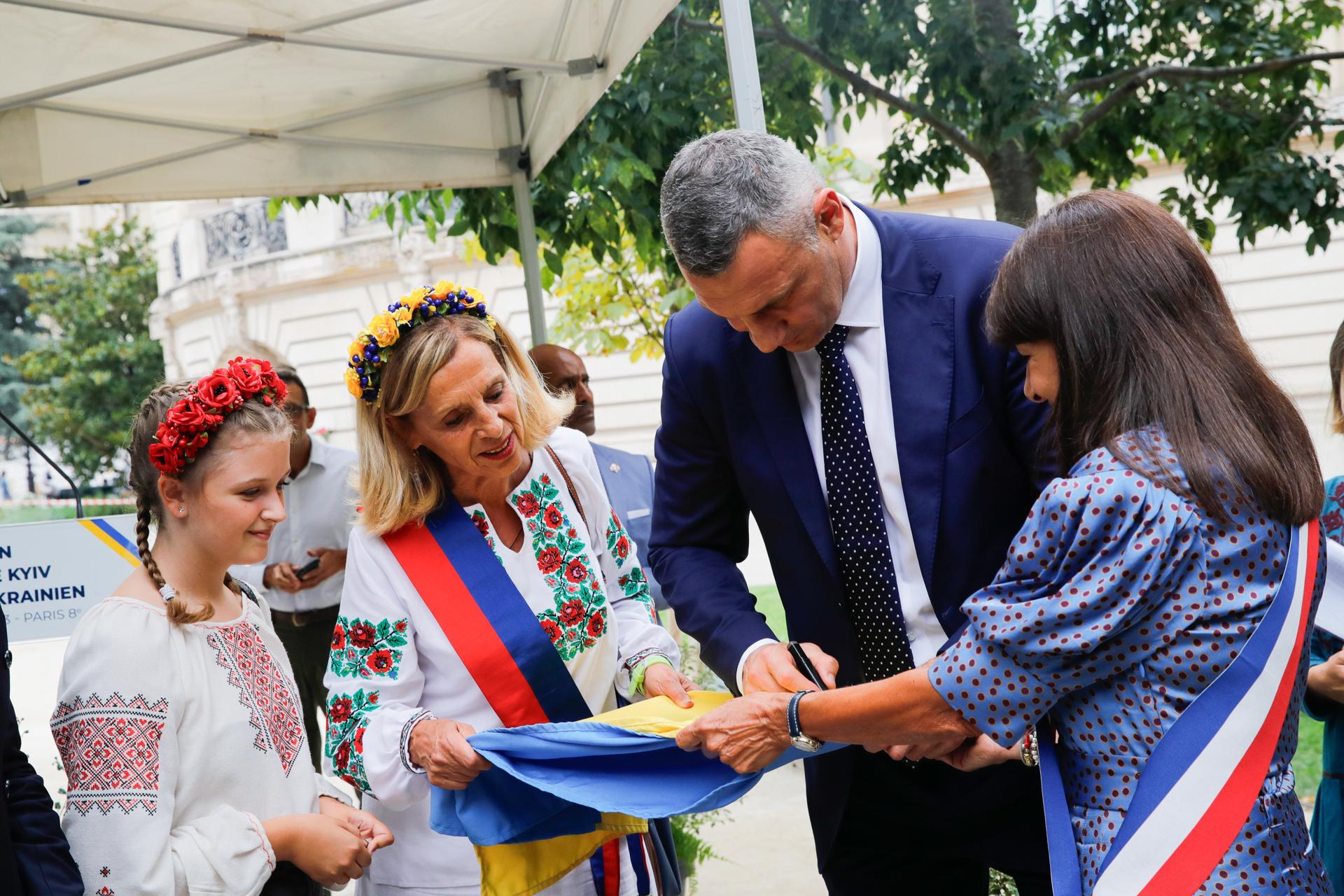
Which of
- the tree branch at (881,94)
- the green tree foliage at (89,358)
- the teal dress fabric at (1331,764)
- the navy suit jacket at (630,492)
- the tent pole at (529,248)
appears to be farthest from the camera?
the green tree foliage at (89,358)

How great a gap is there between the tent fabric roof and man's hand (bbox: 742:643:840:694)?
7.23 ft

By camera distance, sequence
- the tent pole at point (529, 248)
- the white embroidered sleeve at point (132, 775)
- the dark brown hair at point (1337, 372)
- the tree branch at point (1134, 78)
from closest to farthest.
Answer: the white embroidered sleeve at point (132, 775), the dark brown hair at point (1337, 372), the tree branch at point (1134, 78), the tent pole at point (529, 248)

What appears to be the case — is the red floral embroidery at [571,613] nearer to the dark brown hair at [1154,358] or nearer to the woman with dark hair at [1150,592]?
the woman with dark hair at [1150,592]

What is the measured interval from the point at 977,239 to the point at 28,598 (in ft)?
14.0

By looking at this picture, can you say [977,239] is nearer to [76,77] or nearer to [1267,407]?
[1267,407]

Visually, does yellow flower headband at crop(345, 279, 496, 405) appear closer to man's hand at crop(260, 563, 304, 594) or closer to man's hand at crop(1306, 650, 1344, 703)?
man's hand at crop(1306, 650, 1344, 703)

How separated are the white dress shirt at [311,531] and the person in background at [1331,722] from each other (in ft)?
12.9

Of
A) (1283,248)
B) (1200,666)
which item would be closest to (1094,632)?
(1200,666)

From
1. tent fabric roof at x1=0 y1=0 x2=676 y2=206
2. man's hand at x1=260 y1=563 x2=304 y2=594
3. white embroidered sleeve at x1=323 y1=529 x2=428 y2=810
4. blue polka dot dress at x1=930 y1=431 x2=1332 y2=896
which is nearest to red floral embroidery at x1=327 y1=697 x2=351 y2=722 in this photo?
white embroidered sleeve at x1=323 y1=529 x2=428 y2=810

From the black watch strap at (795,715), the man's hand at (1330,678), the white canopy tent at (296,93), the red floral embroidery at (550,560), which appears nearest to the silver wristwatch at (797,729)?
the black watch strap at (795,715)

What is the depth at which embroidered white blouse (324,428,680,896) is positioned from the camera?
2.35 m

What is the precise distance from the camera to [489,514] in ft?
8.39

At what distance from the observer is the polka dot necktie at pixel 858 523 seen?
7.61 ft

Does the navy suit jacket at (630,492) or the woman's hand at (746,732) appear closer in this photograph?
the woman's hand at (746,732)
